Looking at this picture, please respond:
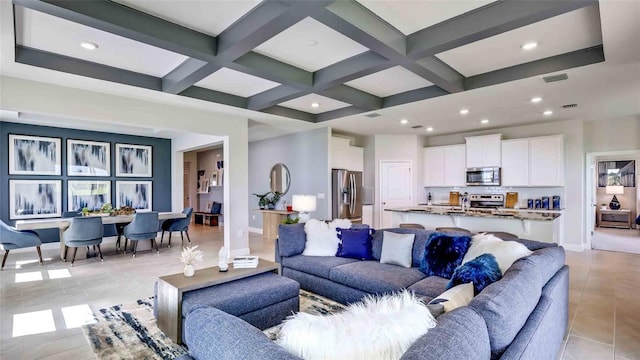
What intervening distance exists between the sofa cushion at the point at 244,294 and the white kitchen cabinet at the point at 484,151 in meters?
5.86

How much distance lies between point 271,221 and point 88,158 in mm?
4430

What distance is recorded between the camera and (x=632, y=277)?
14.3 feet

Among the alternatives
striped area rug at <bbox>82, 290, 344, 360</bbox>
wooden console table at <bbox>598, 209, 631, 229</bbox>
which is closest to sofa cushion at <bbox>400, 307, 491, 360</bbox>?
striped area rug at <bbox>82, 290, 344, 360</bbox>

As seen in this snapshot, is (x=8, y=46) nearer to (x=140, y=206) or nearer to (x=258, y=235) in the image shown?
(x=140, y=206)

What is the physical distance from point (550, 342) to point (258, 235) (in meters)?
7.10

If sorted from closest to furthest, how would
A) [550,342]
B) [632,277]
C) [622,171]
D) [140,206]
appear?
[550,342] < [632,277] < [140,206] < [622,171]

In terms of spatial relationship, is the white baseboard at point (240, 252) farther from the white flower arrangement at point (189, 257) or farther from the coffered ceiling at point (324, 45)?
the white flower arrangement at point (189, 257)

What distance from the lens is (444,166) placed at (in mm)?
7793

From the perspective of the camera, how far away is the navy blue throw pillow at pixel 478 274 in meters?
1.83

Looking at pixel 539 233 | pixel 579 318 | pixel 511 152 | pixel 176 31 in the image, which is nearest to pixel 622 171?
pixel 511 152

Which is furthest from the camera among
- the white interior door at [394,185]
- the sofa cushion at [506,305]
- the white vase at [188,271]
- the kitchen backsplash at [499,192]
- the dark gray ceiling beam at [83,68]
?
the white interior door at [394,185]

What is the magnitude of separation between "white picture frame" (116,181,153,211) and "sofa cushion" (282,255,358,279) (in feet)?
18.8

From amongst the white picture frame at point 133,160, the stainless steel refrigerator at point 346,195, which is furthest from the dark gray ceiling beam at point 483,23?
the white picture frame at point 133,160

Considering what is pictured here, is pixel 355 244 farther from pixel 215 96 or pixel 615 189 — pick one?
pixel 615 189
